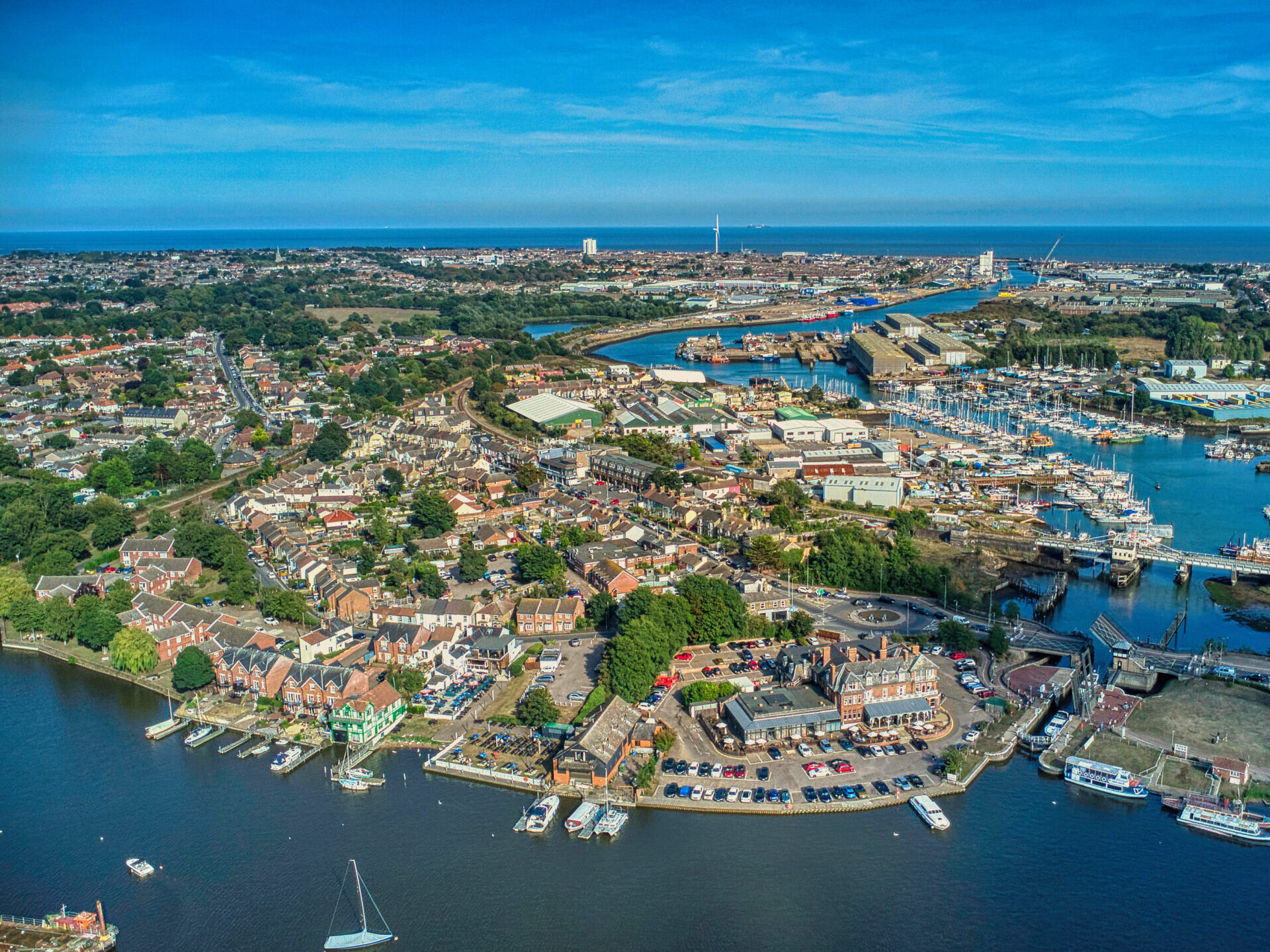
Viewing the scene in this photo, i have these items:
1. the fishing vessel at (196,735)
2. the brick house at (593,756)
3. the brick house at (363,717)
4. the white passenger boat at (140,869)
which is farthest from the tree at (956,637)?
the white passenger boat at (140,869)

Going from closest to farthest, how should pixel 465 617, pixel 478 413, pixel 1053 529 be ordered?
pixel 465 617 < pixel 1053 529 < pixel 478 413

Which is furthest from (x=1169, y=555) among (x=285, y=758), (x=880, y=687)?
(x=285, y=758)

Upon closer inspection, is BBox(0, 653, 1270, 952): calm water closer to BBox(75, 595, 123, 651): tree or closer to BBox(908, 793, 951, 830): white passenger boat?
BBox(908, 793, 951, 830): white passenger boat

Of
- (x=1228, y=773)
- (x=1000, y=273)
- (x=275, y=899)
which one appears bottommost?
(x=275, y=899)

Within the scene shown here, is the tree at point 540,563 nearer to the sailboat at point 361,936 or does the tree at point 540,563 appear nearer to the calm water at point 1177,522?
the sailboat at point 361,936

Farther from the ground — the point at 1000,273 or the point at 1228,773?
the point at 1000,273

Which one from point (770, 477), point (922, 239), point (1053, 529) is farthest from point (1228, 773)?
point (922, 239)

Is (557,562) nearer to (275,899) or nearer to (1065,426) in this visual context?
(275,899)
